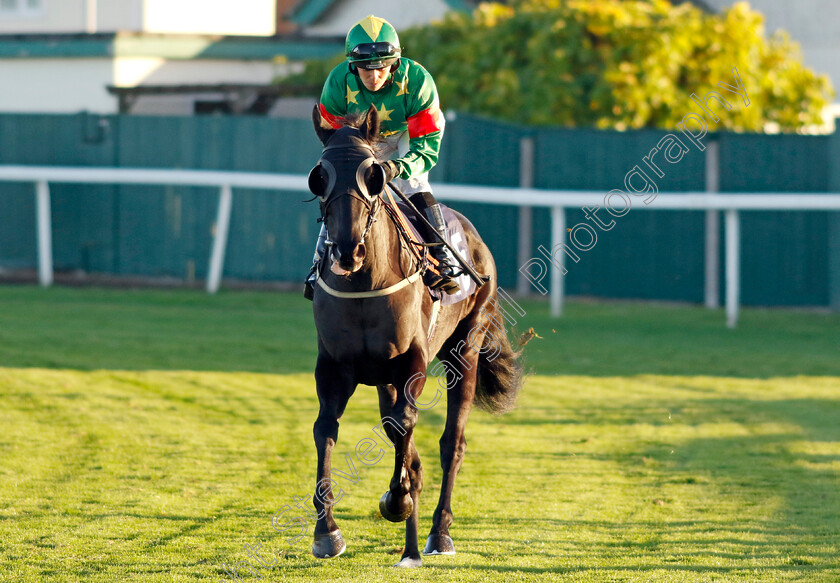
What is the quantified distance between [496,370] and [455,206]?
8.01m

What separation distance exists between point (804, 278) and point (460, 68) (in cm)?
593

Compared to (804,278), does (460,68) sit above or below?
above

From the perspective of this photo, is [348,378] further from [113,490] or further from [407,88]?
[113,490]

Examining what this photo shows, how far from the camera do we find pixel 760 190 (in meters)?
13.4

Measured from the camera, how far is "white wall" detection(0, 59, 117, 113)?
19.7 meters

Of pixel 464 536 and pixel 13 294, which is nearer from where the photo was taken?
pixel 464 536

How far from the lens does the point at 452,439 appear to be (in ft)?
19.3

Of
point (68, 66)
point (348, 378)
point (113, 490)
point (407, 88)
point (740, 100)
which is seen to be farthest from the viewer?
point (68, 66)

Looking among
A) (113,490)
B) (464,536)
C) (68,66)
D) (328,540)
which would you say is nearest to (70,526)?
(113,490)

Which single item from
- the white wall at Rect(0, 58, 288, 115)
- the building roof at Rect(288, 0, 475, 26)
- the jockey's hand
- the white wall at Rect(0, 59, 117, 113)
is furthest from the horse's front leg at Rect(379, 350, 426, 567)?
the building roof at Rect(288, 0, 475, 26)

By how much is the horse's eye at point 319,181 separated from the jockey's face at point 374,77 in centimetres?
87

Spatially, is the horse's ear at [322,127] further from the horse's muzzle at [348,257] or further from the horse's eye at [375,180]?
the horse's muzzle at [348,257]

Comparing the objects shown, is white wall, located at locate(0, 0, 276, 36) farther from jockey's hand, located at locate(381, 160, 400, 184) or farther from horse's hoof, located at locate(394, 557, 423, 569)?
horse's hoof, located at locate(394, 557, 423, 569)

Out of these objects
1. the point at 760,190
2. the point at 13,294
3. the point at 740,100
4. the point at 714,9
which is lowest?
the point at 13,294
